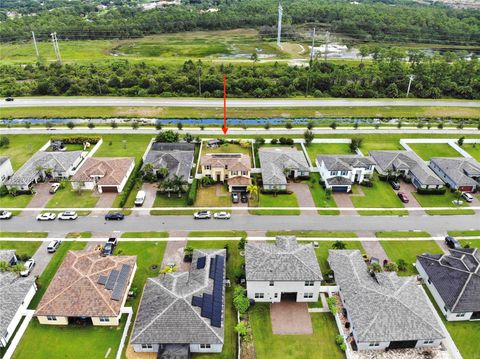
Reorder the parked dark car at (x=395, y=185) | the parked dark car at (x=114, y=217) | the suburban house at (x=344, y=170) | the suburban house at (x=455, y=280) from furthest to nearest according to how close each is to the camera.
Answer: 1. the parked dark car at (x=395, y=185)
2. the suburban house at (x=344, y=170)
3. the parked dark car at (x=114, y=217)
4. the suburban house at (x=455, y=280)

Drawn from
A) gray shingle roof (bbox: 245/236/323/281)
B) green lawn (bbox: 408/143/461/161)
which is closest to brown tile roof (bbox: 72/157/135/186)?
gray shingle roof (bbox: 245/236/323/281)

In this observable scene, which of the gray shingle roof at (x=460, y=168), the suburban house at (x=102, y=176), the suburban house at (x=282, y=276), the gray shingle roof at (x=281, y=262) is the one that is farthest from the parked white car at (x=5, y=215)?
the gray shingle roof at (x=460, y=168)

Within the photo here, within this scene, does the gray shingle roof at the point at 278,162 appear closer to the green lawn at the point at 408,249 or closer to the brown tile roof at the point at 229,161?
the brown tile roof at the point at 229,161

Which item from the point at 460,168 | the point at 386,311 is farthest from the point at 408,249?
the point at 460,168

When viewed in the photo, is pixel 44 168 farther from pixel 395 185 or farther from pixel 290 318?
pixel 395 185

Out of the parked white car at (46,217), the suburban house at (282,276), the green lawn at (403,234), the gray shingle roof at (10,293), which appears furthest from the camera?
the parked white car at (46,217)

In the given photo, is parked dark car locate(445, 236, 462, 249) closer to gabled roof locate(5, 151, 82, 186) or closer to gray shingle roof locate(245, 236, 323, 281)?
gray shingle roof locate(245, 236, 323, 281)

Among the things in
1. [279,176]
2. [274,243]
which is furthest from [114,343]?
[279,176]

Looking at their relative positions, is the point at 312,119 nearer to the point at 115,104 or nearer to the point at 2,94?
the point at 115,104
